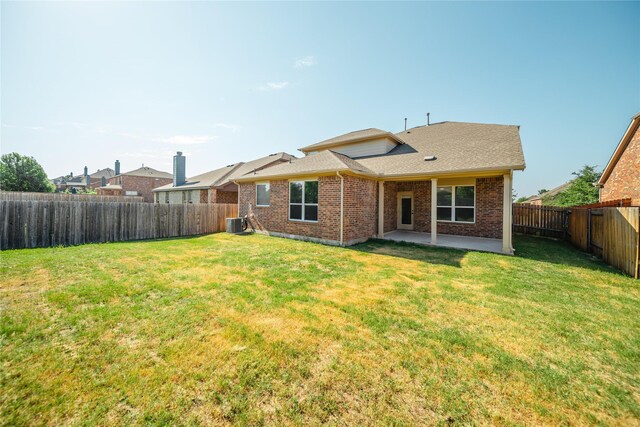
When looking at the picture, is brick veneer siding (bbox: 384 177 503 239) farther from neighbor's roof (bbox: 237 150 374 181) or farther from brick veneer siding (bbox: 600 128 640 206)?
brick veneer siding (bbox: 600 128 640 206)

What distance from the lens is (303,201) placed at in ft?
34.3

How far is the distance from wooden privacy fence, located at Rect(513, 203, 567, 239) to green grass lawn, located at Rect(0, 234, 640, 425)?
8097mm

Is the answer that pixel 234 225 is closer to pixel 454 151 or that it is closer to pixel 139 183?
pixel 454 151

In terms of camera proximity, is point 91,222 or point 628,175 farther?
point 628,175

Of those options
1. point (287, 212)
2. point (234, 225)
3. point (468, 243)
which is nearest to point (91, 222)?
point (234, 225)

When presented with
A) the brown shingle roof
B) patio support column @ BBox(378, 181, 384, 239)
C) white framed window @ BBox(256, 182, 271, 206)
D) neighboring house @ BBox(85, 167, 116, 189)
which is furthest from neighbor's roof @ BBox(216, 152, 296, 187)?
neighboring house @ BBox(85, 167, 116, 189)

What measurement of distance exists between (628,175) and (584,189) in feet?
44.6

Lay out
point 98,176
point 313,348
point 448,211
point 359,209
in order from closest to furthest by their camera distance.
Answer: point 313,348 → point 359,209 → point 448,211 → point 98,176

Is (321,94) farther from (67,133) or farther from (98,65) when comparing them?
(67,133)

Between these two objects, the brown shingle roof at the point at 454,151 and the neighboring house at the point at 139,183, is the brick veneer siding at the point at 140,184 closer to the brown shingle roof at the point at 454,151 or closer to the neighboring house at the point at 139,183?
the neighboring house at the point at 139,183

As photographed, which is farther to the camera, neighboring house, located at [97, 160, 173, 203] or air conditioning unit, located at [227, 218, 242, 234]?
neighboring house, located at [97, 160, 173, 203]

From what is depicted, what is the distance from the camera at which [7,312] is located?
344 centimetres

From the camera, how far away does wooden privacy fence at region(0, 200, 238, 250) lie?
26.3 ft

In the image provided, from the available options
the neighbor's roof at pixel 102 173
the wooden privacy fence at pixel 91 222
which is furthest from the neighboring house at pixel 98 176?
the wooden privacy fence at pixel 91 222
